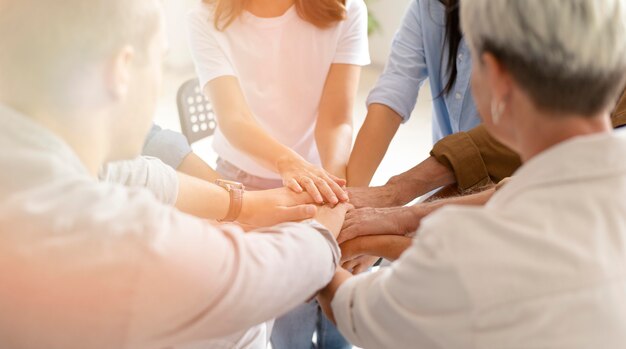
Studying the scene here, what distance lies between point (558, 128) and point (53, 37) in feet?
2.17

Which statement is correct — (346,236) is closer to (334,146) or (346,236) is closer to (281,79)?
(334,146)

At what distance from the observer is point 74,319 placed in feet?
2.74

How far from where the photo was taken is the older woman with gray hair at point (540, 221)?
77 cm

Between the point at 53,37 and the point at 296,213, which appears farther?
the point at 296,213

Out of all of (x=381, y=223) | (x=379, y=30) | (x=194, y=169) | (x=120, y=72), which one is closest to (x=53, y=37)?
(x=120, y=72)

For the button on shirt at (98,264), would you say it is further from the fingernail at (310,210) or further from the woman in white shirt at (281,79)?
the woman in white shirt at (281,79)

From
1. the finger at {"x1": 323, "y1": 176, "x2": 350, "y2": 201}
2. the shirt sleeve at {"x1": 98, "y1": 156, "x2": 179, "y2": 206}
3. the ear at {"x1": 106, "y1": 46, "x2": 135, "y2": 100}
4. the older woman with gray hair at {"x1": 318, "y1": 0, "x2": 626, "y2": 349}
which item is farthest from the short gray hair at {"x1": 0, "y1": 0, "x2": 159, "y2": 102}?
the finger at {"x1": 323, "y1": 176, "x2": 350, "y2": 201}

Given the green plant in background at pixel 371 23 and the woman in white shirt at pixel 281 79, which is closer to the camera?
the woman in white shirt at pixel 281 79

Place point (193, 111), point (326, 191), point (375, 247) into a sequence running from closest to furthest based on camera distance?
point (375, 247), point (326, 191), point (193, 111)

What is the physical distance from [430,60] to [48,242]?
1.44 meters

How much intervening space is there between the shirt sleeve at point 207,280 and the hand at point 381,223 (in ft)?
1.73

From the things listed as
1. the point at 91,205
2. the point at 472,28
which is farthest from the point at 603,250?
the point at 91,205

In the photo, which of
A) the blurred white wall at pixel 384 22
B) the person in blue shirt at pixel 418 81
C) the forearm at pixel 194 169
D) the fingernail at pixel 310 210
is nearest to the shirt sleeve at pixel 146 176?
the fingernail at pixel 310 210

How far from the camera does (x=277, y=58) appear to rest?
2.02 meters
